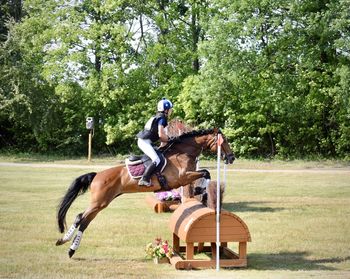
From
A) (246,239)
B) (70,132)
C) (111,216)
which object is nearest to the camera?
(246,239)

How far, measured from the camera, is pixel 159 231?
1509 cm

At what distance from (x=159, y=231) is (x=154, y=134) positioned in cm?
391

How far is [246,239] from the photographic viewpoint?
11.1m

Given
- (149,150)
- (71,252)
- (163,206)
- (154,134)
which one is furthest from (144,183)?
(163,206)

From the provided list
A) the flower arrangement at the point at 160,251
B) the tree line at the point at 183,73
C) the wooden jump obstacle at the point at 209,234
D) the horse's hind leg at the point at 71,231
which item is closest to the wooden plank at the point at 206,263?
the wooden jump obstacle at the point at 209,234

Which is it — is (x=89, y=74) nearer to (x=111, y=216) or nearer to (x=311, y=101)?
(x=311, y=101)

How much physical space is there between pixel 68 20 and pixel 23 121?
8079 millimetres

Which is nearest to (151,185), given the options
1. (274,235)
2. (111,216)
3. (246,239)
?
(246,239)

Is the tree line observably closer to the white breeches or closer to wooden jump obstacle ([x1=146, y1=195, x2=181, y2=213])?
wooden jump obstacle ([x1=146, y1=195, x2=181, y2=213])

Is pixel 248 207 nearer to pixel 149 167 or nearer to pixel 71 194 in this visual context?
pixel 149 167

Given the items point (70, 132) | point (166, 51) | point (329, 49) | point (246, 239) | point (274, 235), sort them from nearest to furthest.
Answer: point (246, 239), point (274, 235), point (329, 49), point (166, 51), point (70, 132)

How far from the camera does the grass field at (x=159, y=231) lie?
35.3ft

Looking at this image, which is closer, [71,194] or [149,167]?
[149,167]

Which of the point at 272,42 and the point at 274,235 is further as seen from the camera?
the point at 272,42
